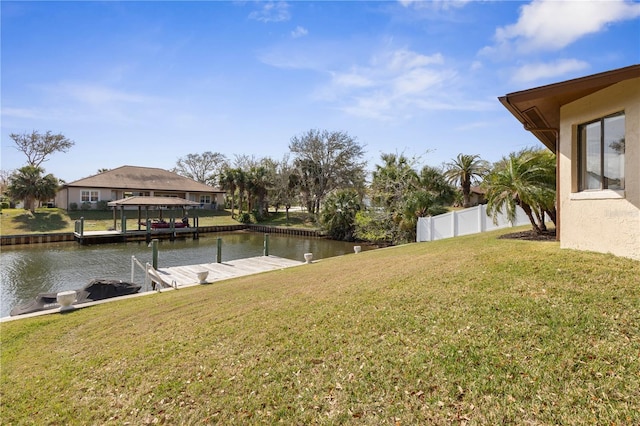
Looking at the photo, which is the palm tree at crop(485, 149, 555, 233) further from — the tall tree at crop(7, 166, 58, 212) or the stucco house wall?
the tall tree at crop(7, 166, 58, 212)

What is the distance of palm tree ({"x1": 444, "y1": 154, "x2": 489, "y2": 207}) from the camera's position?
3228 cm

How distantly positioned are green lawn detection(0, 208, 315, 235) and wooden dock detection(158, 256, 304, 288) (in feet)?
66.9

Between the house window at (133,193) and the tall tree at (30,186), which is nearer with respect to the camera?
the tall tree at (30,186)

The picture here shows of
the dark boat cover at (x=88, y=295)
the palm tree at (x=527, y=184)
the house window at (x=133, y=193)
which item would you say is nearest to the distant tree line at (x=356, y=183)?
the palm tree at (x=527, y=184)

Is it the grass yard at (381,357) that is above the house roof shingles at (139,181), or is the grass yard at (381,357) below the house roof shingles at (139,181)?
below

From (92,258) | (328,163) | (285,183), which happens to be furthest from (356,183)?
(92,258)

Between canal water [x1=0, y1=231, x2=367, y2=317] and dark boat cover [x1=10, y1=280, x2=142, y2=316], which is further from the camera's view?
canal water [x1=0, y1=231, x2=367, y2=317]

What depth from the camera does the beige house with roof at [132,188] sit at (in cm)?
3556

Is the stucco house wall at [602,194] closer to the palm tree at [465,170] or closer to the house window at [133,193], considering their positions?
the palm tree at [465,170]

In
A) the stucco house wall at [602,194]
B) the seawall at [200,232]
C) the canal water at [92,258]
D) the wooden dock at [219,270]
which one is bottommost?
the canal water at [92,258]

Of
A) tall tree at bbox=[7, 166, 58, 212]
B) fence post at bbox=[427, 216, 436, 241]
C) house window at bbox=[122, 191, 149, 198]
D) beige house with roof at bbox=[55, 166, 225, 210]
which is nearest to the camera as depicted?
fence post at bbox=[427, 216, 436, 241]

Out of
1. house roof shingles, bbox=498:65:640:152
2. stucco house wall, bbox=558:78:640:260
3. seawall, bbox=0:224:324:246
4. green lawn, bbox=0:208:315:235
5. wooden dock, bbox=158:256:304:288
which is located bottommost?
wooden dock, bbox=158:256:304:288

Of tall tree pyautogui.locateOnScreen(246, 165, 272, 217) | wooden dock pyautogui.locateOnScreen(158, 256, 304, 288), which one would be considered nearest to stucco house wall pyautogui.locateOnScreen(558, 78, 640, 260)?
wooden dock pyautogui.locateOnScreen(158, 256, 304, 288)

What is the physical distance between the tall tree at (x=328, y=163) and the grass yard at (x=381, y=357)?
117 ft
